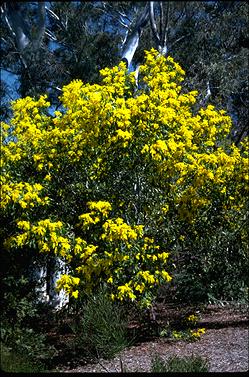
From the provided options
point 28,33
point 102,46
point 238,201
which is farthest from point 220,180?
point 102,46

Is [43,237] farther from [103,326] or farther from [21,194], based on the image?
[103,326]

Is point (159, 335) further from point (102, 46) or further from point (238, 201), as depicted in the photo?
point (102, 46)

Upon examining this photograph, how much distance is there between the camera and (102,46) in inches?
533

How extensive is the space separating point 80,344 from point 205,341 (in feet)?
7.72

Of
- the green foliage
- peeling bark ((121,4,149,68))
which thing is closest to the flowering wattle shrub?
the green foliage

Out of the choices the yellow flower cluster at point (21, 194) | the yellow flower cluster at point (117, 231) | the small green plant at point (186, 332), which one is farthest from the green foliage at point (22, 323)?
the small green plant at point (186, 332)

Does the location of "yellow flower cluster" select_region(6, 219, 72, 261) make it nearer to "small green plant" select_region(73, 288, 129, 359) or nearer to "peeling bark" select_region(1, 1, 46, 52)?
"small green plant" select_region(73, 288, 129, 359)

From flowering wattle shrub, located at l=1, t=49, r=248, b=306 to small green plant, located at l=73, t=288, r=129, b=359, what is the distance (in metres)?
0.34

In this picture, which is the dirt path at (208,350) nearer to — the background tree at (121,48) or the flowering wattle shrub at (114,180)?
the flowering wattle shrub at (114,180)

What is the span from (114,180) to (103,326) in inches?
78.6

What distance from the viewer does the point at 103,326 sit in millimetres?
6137

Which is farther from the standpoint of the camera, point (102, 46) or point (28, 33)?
point (102, 46)

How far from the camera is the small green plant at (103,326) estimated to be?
616 cm

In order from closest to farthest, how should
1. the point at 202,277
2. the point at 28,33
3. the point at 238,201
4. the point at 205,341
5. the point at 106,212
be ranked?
the point at 106,212 → the point at 238,201 → the point at 205,341 → the point at 202,277 → the point at 28,33
